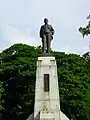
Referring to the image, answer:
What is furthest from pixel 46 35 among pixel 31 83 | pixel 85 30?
pixel 31 83

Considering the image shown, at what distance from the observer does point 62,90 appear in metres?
33.3

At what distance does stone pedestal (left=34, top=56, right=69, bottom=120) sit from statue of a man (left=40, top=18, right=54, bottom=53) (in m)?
0.81

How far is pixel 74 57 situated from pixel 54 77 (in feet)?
61.8

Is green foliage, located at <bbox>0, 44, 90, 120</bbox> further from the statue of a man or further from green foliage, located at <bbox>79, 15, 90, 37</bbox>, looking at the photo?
green foliage, located at <bbox>79, 15, 90, 37</bbox>

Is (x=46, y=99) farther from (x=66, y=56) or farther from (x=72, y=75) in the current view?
(x=66, y=56)

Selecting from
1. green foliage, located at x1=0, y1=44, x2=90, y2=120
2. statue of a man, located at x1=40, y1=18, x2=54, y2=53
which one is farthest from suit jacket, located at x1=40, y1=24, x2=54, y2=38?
green foliage, located at x1=0, y1=44, x2=90, y2=120

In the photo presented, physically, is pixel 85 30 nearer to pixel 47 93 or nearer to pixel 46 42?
pixel 46 42

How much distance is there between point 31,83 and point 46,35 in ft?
46.8

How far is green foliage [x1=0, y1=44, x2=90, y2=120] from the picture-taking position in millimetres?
33531

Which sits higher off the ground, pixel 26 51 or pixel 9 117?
pixel 26 51

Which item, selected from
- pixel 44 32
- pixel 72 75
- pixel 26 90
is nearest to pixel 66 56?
pixel 72 75

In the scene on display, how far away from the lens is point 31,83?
3488cm

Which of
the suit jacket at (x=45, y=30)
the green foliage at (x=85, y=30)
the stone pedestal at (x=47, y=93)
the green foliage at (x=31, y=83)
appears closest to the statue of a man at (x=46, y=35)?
the suit jacket at (x=45, y=30)

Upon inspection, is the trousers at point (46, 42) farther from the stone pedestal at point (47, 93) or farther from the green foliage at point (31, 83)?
the green foliage at point (31, 83)
